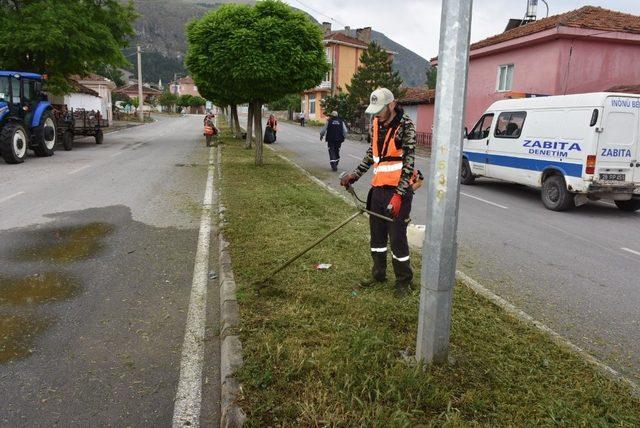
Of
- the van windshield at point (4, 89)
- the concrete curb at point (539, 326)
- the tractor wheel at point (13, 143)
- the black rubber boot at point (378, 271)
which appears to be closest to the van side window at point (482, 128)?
the concrete curb at point (539, 326)

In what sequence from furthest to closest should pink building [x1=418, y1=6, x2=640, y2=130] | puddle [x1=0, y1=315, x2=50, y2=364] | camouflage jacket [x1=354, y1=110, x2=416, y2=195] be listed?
pink building [x1=418, y1=6, x2=640, y2=130] → camouflage jacket [x1=354, y1=110, x2=416, y2=195] → puddle [x1=0, y1=315, x2=50, y2=364]

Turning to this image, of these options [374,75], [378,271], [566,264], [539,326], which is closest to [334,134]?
[566,264]

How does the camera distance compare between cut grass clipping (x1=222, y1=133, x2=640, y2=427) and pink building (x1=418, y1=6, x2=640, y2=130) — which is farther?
pink building (x1=418, y1=6, x2=640, y2=130)

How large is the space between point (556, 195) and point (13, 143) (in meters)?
14.2

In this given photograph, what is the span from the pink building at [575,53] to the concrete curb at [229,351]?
16134mm

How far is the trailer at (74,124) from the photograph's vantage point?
752 inches

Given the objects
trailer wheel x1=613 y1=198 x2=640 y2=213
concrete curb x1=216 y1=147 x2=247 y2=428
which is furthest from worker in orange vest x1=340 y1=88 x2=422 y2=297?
trailer wheel x1=613 y1=198 x2=640 y2=213

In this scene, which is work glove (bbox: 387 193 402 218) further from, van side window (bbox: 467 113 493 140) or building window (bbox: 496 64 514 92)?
building window (bbox: 496 64 514 92)

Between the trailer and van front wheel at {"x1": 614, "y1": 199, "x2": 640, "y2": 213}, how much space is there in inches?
724

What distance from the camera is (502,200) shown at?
1102 centimetres

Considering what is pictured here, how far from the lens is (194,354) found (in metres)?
3.68

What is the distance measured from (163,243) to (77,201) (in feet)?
11.7

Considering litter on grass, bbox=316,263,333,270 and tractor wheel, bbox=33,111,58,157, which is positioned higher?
tractor wheel, bbox=33,111,58,157

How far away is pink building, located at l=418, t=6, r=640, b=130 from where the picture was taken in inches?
703
